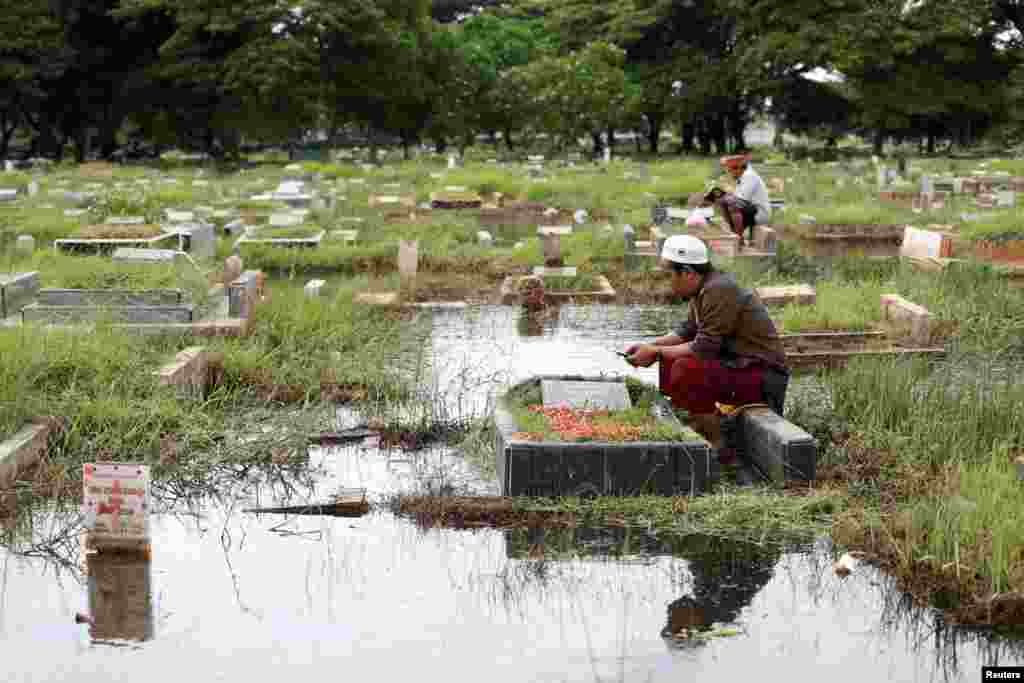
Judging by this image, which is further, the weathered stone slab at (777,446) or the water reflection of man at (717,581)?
the weathered stone slab at (777,446)

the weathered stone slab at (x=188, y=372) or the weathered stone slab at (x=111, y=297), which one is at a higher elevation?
the weathered stone slab at (x=111, y=297)

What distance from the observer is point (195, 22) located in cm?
4381

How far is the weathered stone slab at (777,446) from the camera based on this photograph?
7.30 m

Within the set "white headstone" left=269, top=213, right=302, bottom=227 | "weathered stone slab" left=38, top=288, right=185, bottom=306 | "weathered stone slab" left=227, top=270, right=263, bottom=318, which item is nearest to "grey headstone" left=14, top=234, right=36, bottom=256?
"white headstone" left=269, top=213, right=302, bottom=227

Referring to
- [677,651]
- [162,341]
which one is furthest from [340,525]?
[162,341]

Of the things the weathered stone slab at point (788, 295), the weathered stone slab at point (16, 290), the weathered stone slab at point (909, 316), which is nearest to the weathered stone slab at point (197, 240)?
the weathered stone slab at point (16, 290)

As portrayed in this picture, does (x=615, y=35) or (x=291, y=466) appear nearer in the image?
(x=291, y=466)

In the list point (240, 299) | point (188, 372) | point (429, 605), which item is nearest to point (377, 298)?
point (240, 299)

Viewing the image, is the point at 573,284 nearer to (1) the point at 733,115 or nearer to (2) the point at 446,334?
(2) the point at 446,334

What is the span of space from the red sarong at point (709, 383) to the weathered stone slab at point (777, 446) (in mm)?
229

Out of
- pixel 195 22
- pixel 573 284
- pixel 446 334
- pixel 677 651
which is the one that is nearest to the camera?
pixel 677 651

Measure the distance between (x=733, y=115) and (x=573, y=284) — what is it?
127 feet

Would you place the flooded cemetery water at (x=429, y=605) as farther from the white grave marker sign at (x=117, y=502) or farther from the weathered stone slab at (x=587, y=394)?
the weathered stone slab at (x=587, y=394)

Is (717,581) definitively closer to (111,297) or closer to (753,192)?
(111,297)
